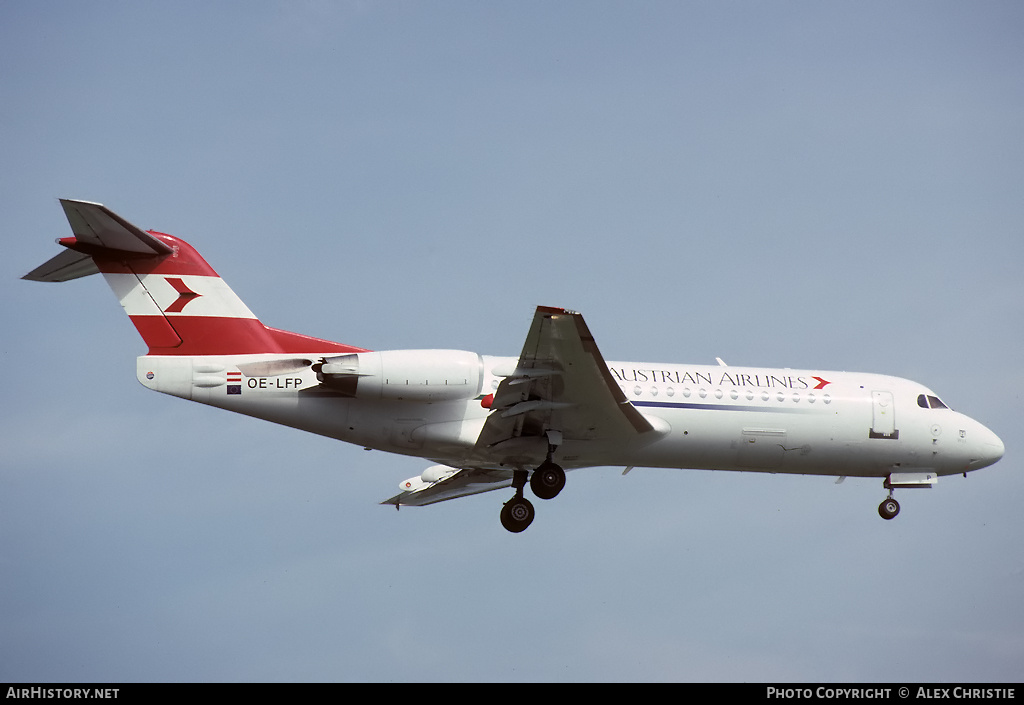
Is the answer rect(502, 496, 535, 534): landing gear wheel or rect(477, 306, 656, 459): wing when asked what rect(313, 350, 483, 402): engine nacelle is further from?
rect(502, 496, 535, 534): landing gear wheel

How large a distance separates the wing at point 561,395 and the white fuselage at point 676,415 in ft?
1.14

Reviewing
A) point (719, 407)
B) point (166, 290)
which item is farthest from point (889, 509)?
point (166, 290)

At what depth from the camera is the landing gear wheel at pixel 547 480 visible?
19.8m

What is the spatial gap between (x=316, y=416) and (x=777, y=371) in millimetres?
9036

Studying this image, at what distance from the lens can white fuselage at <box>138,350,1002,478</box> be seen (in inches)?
736

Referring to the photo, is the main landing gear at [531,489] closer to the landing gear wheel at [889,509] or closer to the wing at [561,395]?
the wing at [561,395]

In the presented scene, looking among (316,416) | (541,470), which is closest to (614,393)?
(541,470)

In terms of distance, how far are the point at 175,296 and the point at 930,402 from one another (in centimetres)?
1485

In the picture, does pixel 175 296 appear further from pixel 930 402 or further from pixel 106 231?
pixel 930 402

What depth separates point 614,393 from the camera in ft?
61.5

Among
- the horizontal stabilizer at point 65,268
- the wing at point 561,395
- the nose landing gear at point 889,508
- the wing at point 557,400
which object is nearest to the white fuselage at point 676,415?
the wing at point 557,400

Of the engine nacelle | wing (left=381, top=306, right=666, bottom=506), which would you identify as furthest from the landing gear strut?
the engine nacelle

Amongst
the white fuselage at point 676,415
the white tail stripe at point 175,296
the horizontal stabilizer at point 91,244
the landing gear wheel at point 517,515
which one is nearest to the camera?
the horizontal stabilizer at point 91,244
